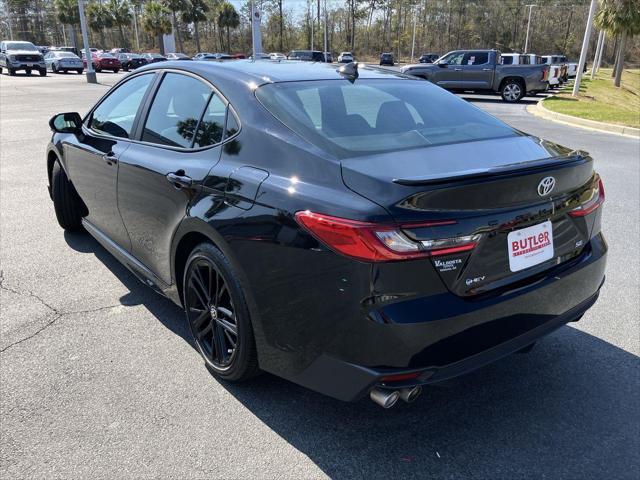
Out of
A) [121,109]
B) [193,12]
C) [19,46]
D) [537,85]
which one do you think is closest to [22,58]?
[19,46]

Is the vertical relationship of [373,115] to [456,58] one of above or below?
above

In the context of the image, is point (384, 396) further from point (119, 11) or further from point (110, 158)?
point (119, 11)

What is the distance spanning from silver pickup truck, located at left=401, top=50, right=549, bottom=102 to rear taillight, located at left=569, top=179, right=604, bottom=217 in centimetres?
1910

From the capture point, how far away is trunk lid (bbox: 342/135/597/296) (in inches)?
80.3

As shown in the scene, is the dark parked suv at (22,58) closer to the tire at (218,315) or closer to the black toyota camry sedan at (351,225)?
the black toyota camry sedan at (351,225)

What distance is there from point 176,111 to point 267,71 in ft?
2.04

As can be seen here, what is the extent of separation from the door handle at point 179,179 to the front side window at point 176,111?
212mm

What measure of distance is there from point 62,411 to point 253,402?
0.95 m

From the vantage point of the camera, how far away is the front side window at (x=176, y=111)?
10.1 feet

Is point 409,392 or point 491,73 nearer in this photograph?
point 409,392

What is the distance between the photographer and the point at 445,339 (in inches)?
82.9

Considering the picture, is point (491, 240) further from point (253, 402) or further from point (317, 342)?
point (253, 402)

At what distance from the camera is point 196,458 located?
238cm

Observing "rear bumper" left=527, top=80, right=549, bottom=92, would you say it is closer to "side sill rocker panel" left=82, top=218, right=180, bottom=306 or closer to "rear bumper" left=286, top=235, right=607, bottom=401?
"side sill rocker panel" left=82, top=218, right=180, bottom=306
